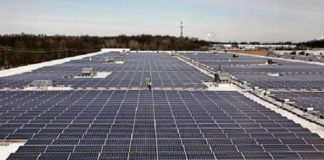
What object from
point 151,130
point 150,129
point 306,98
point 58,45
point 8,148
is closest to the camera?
point 8,148

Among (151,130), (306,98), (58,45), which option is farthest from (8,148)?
(58,45)

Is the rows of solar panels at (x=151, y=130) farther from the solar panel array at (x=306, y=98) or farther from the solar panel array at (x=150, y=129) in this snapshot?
the solar panel array at (x=306, y=98)

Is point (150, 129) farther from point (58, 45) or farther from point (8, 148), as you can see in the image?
point (58, 45)

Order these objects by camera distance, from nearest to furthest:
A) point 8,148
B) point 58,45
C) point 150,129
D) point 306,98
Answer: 1. point 8,148
2. point 150,129
3. point 306,98
4. point 58,45

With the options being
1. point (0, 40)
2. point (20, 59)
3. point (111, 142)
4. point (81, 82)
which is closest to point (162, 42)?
point (0, 40)

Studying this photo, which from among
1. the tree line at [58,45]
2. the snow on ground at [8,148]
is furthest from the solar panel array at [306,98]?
the tree line at [58,45]

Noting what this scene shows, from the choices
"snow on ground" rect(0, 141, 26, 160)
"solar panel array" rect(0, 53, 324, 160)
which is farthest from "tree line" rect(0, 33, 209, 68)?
"snow on ground" rect(0, 141, 26, 160)

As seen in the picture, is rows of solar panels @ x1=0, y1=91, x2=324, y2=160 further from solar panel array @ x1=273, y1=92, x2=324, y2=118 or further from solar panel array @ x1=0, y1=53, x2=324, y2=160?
solar panel array @ x1=273, y1=92, x2=324, y2=118

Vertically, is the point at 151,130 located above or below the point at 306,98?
above
